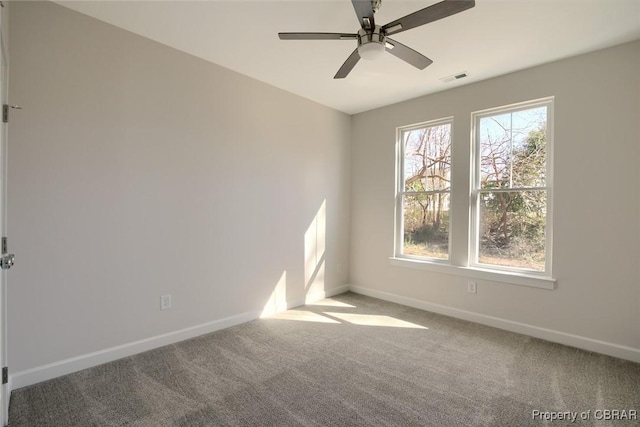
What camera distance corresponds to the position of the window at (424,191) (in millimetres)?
3803

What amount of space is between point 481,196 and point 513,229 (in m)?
0.48

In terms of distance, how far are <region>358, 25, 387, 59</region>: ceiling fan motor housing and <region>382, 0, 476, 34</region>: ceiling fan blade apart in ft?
0.15

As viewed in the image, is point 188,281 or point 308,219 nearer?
point 188,281

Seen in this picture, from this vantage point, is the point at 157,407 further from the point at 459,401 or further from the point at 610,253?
the point at 610,253

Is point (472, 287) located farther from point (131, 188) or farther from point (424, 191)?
point (131, 188)

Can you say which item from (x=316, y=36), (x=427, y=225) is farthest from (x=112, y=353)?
(x=427, y=225)

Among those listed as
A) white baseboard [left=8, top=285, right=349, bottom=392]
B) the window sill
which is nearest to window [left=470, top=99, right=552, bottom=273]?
the window sill

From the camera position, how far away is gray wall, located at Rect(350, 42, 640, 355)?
2.59 m

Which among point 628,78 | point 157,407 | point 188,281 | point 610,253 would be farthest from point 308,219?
point 628,78

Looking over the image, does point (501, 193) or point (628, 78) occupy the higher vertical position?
point (628, 78)

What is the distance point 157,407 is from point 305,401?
3.02 ft

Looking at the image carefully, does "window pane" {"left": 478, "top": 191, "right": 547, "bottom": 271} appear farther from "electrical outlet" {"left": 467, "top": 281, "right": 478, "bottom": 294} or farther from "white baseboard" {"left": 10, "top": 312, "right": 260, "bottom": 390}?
"white baseboard" {"left": 10, "top": 312, "right": 260, "bottom": 390}

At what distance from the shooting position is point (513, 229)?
326 cm

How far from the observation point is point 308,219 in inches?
160
